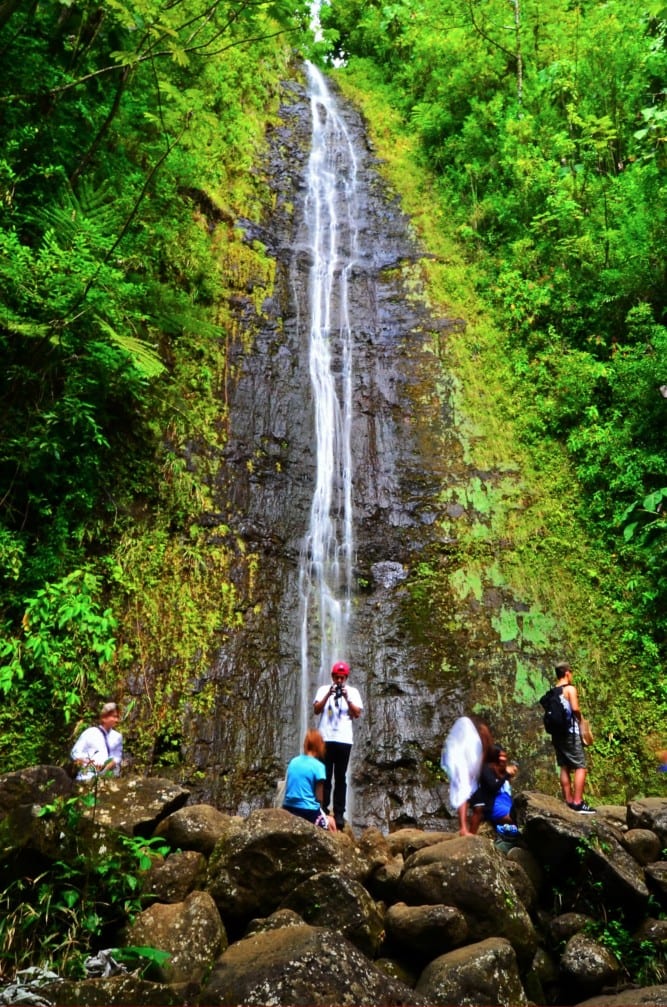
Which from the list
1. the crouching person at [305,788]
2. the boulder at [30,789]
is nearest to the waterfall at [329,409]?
the crouching person at [305,788]

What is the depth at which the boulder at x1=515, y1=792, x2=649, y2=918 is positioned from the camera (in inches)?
173

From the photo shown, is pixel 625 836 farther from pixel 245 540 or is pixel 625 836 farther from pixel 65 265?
pixel 65 265

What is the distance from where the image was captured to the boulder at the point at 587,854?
4383 millimetres

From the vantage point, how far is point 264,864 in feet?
12.7

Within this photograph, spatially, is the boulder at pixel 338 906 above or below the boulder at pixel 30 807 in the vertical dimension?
below

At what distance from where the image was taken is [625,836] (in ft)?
16.5

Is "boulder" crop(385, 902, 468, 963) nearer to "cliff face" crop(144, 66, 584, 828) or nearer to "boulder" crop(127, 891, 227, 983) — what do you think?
"boulder" crop(127, 891, 227, 983)

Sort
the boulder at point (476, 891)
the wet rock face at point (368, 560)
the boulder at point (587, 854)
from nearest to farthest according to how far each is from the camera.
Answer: the boulder at point (476, 891) < the boulder at point (587, 854) < the wet rock face at point (368, 560)

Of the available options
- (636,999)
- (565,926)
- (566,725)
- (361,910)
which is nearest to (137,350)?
(361,910)

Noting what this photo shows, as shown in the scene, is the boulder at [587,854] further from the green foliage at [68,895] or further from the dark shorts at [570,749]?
the green foliage at [68,895]

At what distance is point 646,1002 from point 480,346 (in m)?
10.6

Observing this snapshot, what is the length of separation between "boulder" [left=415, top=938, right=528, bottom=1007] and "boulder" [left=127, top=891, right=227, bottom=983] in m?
1.13

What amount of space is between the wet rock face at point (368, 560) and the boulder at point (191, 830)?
2.76 m

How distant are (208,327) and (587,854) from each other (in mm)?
7163
